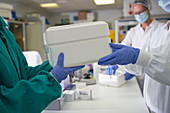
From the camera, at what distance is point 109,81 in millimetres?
1702

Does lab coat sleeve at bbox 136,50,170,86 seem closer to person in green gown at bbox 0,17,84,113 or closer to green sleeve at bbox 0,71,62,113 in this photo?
person in green gown at bbox 0,17,84,113

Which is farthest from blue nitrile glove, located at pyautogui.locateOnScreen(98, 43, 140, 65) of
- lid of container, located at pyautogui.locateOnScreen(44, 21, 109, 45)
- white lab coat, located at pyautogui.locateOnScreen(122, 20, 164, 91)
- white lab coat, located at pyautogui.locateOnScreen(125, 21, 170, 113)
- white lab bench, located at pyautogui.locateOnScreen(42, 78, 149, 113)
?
white lab coat, located at pyautogui.locateOnScreen(122, 20, 164, 91)

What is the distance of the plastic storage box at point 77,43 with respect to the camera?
0.85 meters

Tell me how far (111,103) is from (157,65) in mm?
499

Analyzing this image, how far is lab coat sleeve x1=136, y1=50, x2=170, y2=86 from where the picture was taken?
1.00m

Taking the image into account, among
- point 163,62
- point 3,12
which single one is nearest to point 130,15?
point 163,62

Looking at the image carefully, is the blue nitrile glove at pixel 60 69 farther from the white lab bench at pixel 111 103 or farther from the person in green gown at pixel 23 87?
the white lab bench at pixel 111 103

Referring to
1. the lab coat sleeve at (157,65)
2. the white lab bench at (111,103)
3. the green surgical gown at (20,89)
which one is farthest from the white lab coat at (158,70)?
the green surgical gown at (20,89)

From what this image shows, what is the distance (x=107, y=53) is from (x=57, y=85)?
349mm

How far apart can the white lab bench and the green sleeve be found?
1.34ft

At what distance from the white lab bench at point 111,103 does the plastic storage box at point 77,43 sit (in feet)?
1.56

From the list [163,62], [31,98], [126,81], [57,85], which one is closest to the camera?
[31,98]

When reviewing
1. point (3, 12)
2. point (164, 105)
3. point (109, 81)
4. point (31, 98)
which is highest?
point (3, 12)

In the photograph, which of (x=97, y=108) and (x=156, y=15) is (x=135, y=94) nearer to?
(x=97, y=108)
